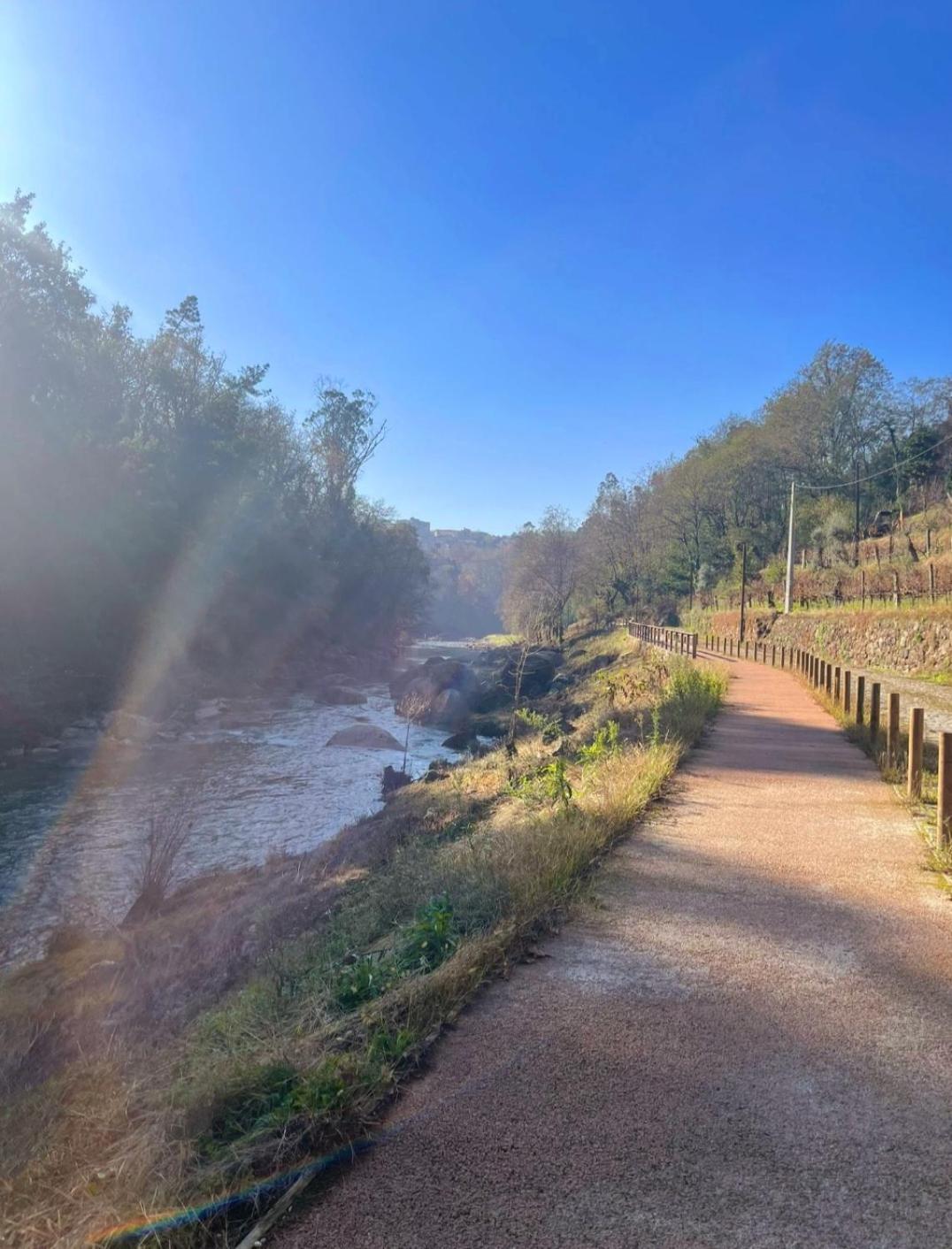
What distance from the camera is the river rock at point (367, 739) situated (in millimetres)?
22203

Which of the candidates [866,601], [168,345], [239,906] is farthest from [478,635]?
[239,906]

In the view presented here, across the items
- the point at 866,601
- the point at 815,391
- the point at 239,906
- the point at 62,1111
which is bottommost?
the point at 239,906

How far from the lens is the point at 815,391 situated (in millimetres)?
57750

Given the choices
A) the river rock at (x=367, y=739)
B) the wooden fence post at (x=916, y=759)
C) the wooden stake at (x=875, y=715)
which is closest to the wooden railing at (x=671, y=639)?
the river rock at (x=367, y=739)

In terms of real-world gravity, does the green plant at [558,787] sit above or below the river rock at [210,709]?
above

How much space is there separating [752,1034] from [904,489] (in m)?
59.9

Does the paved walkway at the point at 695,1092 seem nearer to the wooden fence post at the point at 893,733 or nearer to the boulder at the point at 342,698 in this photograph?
the wooden fence post at the point at 893,733

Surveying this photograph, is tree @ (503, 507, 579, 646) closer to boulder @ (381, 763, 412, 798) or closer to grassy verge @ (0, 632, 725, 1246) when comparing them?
boulder @ (381, 763, 412, 798)

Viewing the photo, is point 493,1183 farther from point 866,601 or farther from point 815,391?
point 815,391

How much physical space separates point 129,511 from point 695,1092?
30.0 m

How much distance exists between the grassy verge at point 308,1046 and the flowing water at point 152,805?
5267 millimetres

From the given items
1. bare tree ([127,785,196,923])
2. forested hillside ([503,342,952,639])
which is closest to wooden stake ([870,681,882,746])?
bare tree ([127,785,196,923])

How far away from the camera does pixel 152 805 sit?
624 inches

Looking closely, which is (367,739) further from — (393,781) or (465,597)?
(465,597)
